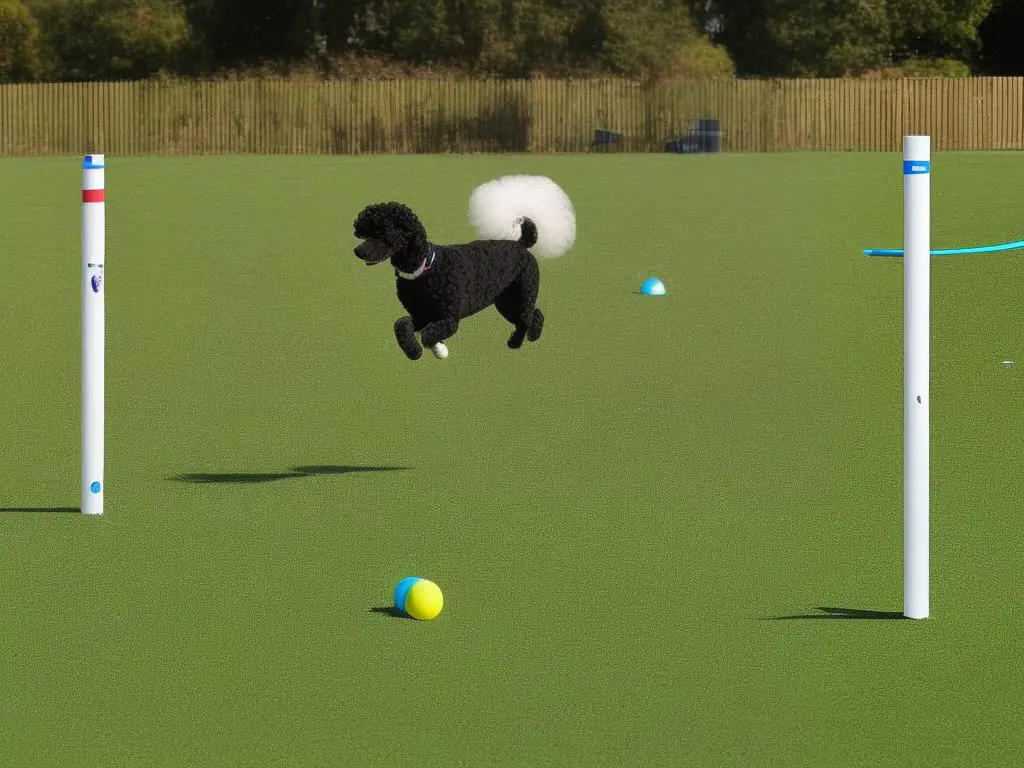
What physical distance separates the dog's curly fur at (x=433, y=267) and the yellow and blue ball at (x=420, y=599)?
2.04m

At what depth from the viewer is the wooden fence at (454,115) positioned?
44.2 m

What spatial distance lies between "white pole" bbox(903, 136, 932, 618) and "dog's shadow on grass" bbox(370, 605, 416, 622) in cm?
145

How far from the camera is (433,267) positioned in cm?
858

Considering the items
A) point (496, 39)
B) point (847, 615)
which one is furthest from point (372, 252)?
point (496, 39)

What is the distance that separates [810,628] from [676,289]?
10.9m

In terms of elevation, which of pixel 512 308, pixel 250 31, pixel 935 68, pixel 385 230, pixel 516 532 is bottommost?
pixel 516 532

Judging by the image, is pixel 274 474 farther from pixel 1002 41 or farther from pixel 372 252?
pixel 1002 41

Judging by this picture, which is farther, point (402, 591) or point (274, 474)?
point (274, 474)

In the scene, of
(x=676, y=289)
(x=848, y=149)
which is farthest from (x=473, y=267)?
(x=848, y=149)

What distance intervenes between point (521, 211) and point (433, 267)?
0.83 metres

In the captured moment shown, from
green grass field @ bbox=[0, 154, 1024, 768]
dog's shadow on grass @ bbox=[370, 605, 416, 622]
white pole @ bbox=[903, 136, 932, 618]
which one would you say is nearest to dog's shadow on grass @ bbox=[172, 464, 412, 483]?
green grass field @ bbox=[0, 154, 1024, 768]

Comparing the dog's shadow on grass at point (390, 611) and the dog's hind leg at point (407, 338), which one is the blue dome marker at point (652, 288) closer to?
the dog's hind leg at point (407, 338)

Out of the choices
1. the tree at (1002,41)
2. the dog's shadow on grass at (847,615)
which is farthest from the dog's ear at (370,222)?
the tree at (1002,41)

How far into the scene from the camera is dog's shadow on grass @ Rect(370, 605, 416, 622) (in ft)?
20.8
